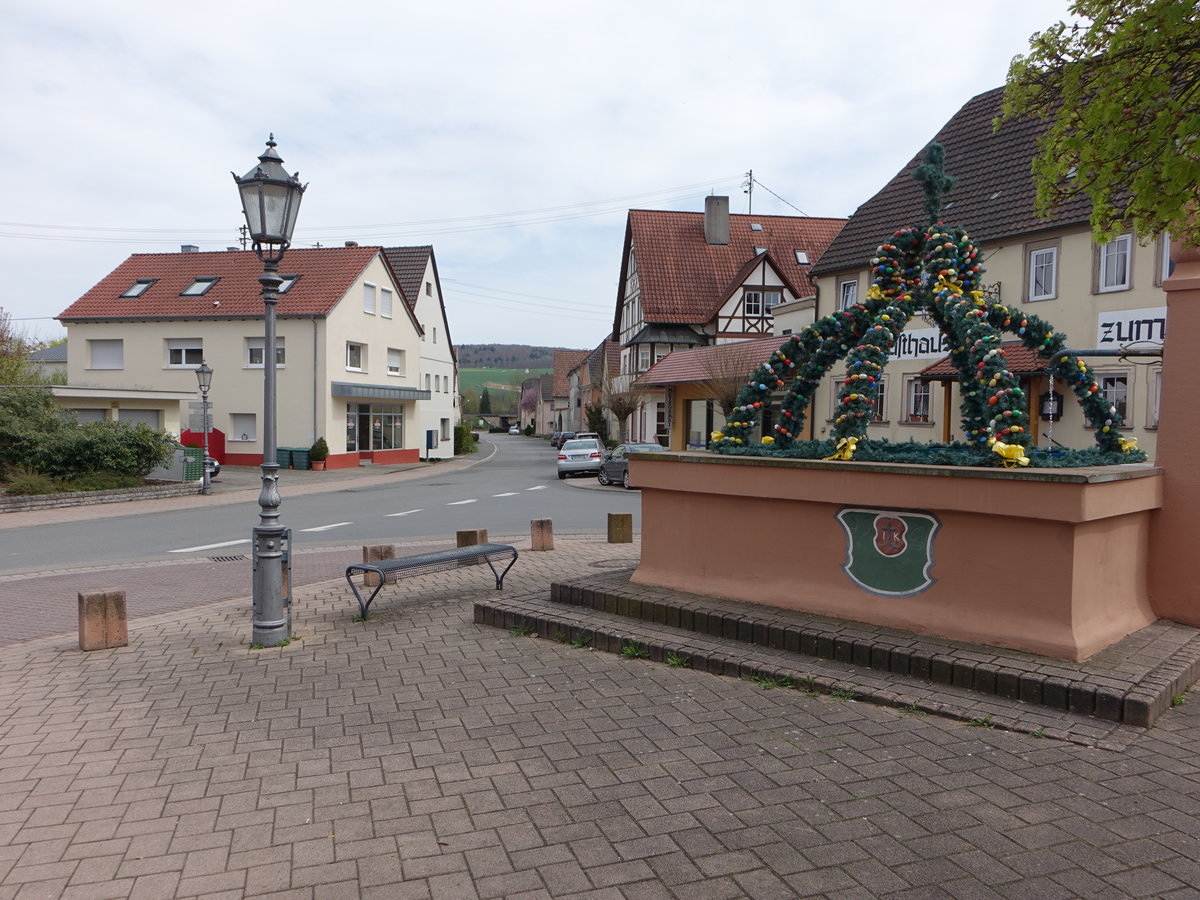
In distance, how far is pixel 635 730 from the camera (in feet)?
15.9

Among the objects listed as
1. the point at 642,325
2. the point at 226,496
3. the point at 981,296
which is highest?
the point at 642,325

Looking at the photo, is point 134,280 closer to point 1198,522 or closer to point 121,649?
point 121,649

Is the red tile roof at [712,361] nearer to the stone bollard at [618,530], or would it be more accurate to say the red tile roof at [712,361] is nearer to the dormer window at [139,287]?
the stone bollard at [618,530]

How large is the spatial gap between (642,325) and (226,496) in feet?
80.7

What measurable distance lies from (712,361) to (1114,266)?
15.5 meters

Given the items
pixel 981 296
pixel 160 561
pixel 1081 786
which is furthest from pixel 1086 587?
pixel 160 561

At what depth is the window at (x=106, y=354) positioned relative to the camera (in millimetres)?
36031

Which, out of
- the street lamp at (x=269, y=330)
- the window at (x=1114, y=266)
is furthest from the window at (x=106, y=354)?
the window at (x=1114, y=266)

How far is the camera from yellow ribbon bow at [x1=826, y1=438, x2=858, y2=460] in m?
6.49

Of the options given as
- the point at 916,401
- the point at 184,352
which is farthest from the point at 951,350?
the point at 184,352

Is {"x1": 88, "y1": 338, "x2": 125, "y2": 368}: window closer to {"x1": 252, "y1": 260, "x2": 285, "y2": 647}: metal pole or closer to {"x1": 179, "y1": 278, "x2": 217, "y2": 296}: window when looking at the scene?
{"x1": 179, "y1": 278, "x2": 217, "y2": 296}: window

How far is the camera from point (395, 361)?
4019 cm

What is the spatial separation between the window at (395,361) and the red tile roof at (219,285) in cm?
472

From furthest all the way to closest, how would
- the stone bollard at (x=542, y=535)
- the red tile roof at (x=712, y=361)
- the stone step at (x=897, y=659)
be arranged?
the red tile roof at (x=712, y=361)
the stone bollard at (x=542, y=535)
the stone step at (x=897, y=659)
